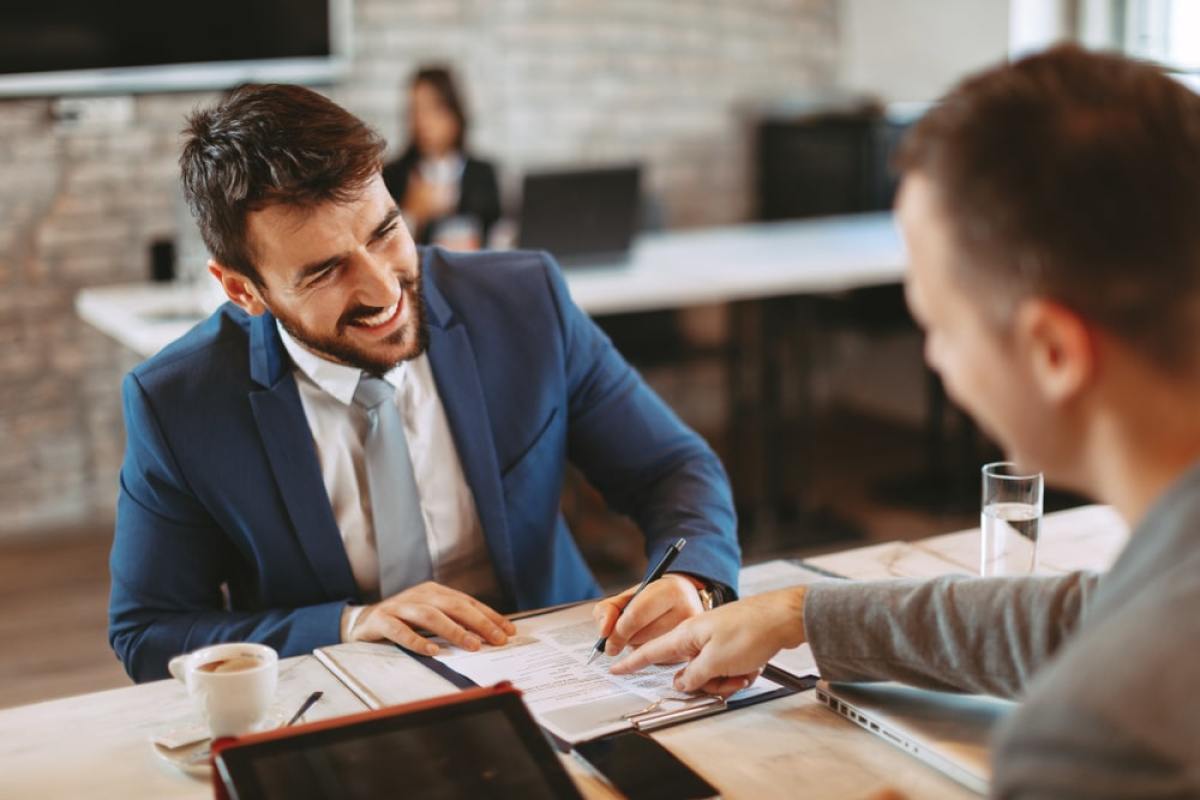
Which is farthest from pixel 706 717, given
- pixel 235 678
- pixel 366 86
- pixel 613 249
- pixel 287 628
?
pixel 366 86

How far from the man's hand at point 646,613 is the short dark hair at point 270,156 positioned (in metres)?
0.52

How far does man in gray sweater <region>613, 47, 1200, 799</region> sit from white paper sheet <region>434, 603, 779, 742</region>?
50 cm

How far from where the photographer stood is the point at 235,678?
1.19 m

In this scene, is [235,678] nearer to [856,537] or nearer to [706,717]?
[706,717]

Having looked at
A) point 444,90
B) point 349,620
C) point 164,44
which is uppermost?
point 164,44

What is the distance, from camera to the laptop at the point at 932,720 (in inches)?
44.1

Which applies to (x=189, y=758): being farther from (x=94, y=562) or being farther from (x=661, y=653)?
(x=94, y=562)

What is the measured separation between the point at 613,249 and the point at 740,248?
0.53 m

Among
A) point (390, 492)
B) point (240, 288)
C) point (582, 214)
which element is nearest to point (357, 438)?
point (390, 492)

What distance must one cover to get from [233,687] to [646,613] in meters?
0.42

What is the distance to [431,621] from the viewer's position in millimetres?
1434

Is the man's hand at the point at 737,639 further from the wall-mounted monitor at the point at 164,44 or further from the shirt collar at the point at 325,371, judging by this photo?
the wall-mounted monitor at the point at 164,44

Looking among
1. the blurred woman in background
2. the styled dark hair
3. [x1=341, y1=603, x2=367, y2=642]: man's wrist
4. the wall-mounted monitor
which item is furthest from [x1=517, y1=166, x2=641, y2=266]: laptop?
[x1=341, y1=603, x2=367, y2=642]: man's wrist

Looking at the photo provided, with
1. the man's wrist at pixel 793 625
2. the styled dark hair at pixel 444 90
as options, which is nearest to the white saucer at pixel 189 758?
the man's wrist at pixel 793 625
